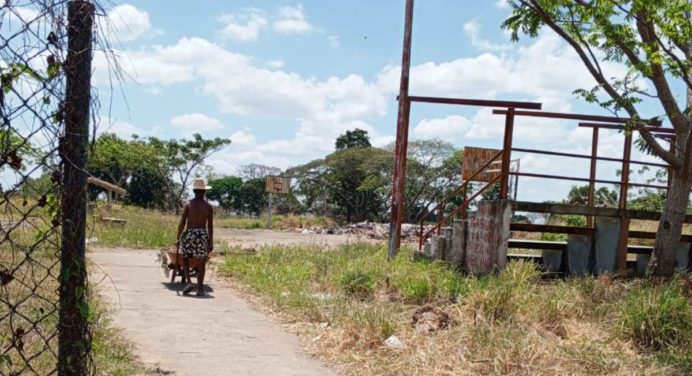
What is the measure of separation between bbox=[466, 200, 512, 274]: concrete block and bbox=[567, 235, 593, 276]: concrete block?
2.22m

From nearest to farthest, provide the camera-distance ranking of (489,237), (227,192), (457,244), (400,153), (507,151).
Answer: (507,151) → (489,237) → (457,244) → (400,153) → (227,192)

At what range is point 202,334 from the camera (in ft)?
22.6

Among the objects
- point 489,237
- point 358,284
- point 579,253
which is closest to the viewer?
point 358,284

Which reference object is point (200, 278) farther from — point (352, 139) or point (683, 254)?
point (352, 139)

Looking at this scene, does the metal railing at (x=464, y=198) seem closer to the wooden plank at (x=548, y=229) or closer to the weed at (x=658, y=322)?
the wooden plank at (x=548, y=229)

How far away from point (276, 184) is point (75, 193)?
28.1m

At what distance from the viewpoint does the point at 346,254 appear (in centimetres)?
1312

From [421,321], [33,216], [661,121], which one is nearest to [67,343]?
[33,216]

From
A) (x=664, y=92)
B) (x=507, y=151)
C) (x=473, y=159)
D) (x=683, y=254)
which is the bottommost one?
(x=683, y=254)

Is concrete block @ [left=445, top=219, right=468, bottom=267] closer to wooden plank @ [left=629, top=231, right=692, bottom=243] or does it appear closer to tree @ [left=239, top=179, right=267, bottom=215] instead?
wooden plank @ [left=629, top=231, right=692, bottom=243]

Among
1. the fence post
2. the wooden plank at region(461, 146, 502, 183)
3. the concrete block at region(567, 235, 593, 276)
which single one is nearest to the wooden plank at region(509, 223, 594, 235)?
the concrete block at region(567, 235, 593, 276)

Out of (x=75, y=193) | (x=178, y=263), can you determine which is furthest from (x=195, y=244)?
(x=75, y=193)

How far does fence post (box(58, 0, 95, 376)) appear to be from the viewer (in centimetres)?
256

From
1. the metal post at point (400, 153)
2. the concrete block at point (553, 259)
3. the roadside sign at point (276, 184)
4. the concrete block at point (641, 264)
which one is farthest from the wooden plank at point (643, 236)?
the roadside sign at point (276, 184)
